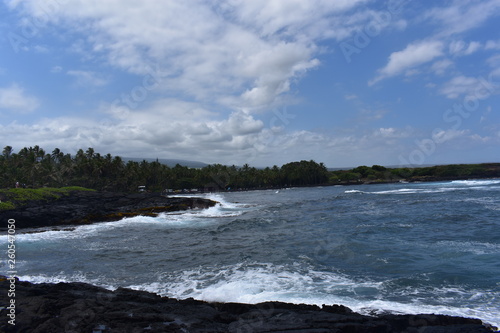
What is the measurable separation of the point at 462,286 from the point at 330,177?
134m

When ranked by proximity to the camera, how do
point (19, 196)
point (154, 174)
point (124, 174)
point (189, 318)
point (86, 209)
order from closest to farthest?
point (189, 318)
point (86, 209)
point (19, 196)
point (124, 174)
point (154, 174)

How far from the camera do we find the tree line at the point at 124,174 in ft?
231

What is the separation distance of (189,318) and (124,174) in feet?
283

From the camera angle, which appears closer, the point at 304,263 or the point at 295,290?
the point at 295,290

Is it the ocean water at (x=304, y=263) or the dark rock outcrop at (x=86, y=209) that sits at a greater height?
the dark rock outcrop at (x=86, y=209)

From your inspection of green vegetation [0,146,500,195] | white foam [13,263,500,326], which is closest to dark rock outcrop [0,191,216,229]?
green vegetation [0,146,500,195]

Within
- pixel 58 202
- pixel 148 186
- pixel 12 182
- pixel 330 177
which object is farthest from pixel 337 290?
pixel 330 177

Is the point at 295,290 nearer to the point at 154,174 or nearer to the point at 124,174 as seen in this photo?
the point at 124,174

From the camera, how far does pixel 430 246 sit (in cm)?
1631

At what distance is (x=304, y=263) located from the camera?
565 inches

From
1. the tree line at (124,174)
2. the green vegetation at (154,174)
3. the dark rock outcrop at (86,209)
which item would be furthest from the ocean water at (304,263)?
the tree line at (124,174)

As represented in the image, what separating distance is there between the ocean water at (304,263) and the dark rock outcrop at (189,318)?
1.39m

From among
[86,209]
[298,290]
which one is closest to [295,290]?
[298,290]

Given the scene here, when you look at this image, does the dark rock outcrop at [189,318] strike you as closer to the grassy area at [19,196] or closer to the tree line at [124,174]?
the grassy area at [19,196]
